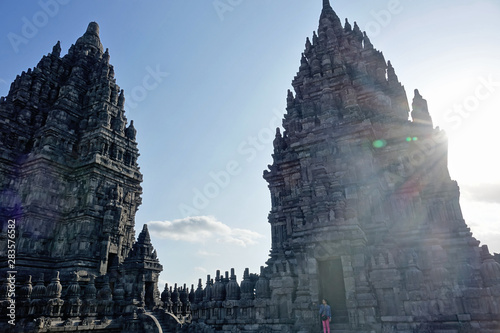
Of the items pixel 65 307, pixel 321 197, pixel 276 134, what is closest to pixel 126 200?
pixel 65 307

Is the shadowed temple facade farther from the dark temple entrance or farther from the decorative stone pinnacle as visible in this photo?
the decorative stone pinnacle

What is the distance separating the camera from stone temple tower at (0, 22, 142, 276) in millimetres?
30781

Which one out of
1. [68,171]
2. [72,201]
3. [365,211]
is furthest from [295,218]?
[68,171]

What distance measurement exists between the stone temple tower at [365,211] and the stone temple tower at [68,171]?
1801 cm

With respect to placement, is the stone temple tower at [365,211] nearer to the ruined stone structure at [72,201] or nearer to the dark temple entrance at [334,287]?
the dark temple entrance at [334,287]

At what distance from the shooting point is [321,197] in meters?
19.3

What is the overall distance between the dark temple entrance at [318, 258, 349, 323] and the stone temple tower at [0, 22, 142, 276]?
75.9ft

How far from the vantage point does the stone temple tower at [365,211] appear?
42.9ft

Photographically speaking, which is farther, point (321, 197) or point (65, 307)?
point (65, 307)

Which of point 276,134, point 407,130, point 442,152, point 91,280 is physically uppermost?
point 276,134

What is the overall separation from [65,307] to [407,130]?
28.0m

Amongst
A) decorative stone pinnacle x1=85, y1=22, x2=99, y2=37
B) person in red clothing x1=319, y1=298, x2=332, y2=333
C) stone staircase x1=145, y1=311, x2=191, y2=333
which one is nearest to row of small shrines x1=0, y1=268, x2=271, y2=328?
stone staircase x1=145, y1=311, x2=191, y2=333

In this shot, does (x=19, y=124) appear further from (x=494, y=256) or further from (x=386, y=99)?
(x=494, y=256)

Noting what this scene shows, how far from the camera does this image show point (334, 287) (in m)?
15.9
